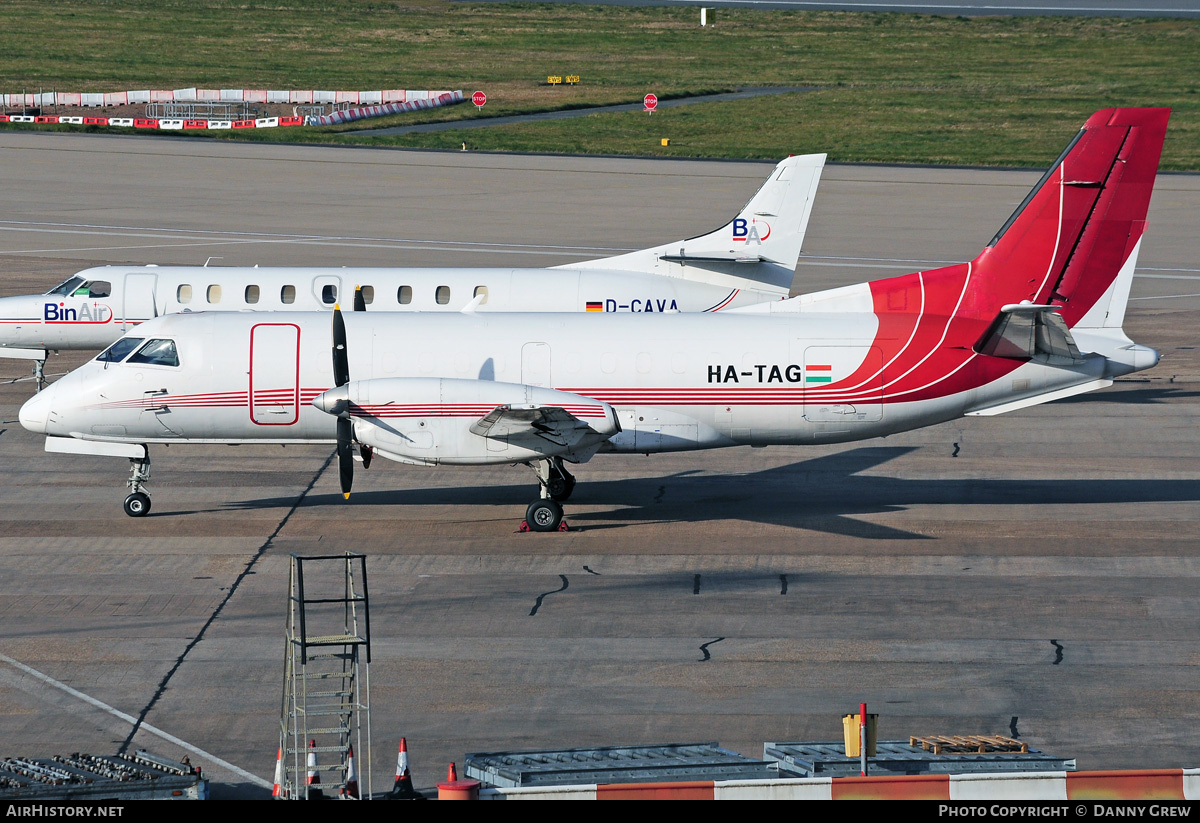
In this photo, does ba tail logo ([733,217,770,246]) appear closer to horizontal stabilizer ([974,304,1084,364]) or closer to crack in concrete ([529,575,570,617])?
horizontal stabilizer ([974,304,1084,364])

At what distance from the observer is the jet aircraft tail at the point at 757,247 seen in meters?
32.3

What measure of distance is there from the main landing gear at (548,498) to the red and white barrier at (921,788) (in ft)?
37.1

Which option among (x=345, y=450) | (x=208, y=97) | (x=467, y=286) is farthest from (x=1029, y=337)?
(x=208, y=97)

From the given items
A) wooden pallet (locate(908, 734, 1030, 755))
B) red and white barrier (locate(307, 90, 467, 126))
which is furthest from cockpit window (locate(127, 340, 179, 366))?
red and white barrier (locate(307, 90, 467, 126))

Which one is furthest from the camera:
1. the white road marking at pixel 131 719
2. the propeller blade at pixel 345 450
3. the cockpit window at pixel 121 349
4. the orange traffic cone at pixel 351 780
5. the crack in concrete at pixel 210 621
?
the cockpit window at pixel 121 349

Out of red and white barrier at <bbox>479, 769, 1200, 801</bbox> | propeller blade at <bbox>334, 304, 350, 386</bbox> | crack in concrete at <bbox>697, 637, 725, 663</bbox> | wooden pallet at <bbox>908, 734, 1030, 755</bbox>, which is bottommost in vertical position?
red and white barrier at <bbox>479, 769, 1200, 801</bbox>

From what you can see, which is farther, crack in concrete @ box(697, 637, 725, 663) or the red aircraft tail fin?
the red aircraft tail fin

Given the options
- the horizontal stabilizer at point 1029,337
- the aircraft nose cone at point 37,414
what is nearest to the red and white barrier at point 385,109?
the aircraft nose cone at point 37,414

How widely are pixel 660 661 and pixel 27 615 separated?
815 cm

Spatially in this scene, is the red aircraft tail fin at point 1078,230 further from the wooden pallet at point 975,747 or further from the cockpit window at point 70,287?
the cockpit window at point 70,287

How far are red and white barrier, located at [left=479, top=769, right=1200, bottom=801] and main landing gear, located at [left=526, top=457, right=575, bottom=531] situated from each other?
37.1 feet

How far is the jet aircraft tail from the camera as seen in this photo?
106ft

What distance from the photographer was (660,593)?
20.3m
